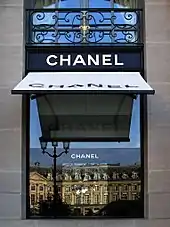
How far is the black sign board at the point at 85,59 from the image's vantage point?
34.9ft

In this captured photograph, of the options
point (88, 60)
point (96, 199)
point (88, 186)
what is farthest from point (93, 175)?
point (88, 60)

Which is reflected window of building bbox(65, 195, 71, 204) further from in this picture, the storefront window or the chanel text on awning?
the chanel text on awning

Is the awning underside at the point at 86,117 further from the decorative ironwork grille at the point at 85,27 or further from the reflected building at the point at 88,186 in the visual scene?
the decorative ironwork grille at the point at 85,27

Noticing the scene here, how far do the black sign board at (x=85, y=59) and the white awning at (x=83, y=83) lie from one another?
25 centimetres

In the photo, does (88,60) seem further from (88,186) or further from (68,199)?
(68,199)

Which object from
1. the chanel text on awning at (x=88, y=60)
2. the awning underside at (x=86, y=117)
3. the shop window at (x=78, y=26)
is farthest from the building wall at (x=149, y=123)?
the chanel text on awning at (x=88, y=60)

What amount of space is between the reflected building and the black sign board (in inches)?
73.3

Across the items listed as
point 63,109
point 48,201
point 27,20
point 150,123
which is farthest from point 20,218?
point 27,20

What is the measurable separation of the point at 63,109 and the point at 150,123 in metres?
1.65

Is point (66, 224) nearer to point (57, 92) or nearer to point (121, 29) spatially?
point (57, 92)

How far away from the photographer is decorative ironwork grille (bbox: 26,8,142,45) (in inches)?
427

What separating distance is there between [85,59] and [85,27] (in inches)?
26.5

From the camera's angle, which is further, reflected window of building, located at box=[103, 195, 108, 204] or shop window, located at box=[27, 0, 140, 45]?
shop window, located at box=[27, 0, 140, 45]

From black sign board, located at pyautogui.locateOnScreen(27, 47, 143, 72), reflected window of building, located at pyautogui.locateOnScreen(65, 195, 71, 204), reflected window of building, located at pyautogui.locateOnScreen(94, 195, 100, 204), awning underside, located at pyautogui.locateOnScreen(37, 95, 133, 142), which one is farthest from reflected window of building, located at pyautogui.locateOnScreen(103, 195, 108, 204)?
black sign board, located at pyautogui.locateOnScreen(27, 47, 143, 72)
